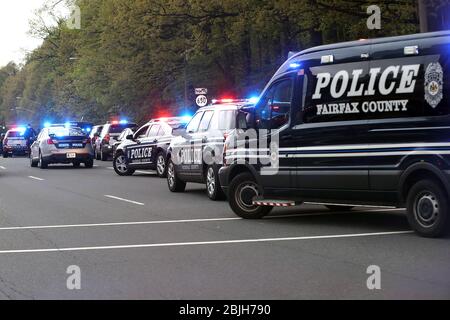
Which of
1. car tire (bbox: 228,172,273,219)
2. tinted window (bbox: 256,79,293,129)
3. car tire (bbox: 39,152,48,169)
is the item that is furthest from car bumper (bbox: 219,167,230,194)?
car tire (bbox: 39,152,48,169)

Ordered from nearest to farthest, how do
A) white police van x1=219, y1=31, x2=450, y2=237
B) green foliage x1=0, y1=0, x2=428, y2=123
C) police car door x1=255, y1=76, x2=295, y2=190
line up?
white police van x1=219, y1=31, x2=450, y2=237
police car door x1=255, y1=76, x2=295, y2=190
green foliage x1=0, y1=0, x2=428, y2=123

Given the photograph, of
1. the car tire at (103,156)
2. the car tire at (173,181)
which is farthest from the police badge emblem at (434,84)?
the car tire at (103,156)

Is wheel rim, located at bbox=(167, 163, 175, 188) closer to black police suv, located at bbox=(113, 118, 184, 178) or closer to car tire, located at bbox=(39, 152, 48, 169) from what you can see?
black police suv, located at bbox=(113, 118, 184, 178)

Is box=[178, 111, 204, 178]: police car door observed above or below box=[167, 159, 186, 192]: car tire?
above

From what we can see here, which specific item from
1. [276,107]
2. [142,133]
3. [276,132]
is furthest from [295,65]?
[142,133]

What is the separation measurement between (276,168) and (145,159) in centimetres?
1059

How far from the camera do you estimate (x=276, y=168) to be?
34.6ft

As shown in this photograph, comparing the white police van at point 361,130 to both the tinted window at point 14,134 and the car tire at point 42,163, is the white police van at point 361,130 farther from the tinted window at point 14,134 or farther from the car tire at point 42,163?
the tinted window at point 14,134

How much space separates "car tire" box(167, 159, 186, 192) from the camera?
16.0 metres

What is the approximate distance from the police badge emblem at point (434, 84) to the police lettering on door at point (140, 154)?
41.1 ft

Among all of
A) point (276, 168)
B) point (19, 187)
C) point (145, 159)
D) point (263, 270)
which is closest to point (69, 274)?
point (263, 270)

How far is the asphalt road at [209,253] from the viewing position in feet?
20.6

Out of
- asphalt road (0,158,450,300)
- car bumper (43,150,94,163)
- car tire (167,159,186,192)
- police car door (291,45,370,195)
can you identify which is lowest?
asphalt road (0,158,450,300)
